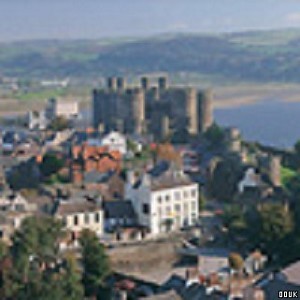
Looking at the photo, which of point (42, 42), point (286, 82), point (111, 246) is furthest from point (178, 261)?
point (42, 42)

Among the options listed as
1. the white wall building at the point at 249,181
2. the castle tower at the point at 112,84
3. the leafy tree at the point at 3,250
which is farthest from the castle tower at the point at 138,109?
the leafy tree at the point at 3,250

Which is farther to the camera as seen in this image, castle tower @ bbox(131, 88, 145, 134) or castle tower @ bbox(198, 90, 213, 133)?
castle tower @ bbox(198, 90, 213, 133)

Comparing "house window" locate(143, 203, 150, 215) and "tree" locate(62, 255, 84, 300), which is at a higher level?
"tree" locate(62, 255, 84, 300)

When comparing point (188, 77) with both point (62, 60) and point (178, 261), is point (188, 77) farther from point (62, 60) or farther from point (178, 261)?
point (178, 261)

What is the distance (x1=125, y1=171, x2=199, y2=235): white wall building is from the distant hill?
5451 centimetres

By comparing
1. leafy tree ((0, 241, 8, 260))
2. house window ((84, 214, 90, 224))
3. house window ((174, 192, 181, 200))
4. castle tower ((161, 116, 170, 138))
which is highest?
leafy tree ((0, 241, 8, 260))

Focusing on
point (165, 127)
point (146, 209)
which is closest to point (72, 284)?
point (146, 209)

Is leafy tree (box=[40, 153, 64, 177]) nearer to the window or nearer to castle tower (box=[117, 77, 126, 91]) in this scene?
the window

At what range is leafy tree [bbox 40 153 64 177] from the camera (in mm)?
20109

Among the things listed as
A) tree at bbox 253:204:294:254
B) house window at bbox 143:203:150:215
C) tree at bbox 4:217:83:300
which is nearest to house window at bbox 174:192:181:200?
house window at bbox 143:203:150:215

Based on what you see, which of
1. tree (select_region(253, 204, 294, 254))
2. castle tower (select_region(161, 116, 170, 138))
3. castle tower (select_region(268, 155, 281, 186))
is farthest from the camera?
castle tower (select_region(161, 116, 170, 138))

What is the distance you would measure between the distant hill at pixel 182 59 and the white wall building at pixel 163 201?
54507mm

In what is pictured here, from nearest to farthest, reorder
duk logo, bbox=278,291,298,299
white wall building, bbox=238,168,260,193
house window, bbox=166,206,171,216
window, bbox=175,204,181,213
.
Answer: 1. duk logo, bbox=278,291,298,299
2. house window, bbox=166,206,171,216
3. window, bbox=175,204,181,213
4. white wall building, bbox=238,168,260,193

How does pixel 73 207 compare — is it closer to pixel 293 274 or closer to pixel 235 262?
pixel 235 262
